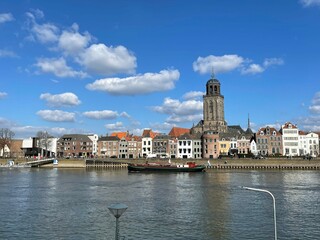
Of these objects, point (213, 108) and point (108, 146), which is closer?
point (108, 146)

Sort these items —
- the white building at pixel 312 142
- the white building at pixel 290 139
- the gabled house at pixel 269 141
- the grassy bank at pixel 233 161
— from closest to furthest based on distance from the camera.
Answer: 1. the grassy bank at pixel 233 161
2. the white building at pixel 290 139
3. the gabled house at pixel 269 141
4. the white building at pixel 312 142

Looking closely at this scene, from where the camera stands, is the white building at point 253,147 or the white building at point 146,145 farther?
the white building at point 146,145

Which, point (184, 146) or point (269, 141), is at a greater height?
point (269, 141)

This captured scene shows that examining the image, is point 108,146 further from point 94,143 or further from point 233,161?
point 233,161

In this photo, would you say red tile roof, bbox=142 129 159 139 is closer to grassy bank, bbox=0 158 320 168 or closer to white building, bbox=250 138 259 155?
grassy bank, bbox=0 158 320 168

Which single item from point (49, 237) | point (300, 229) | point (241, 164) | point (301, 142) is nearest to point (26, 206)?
point (49, 237)

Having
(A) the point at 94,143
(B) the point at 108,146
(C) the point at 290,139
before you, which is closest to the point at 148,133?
(B) the point at 108,146

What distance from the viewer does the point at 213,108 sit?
173125mm

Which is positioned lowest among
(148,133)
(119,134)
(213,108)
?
(148,133)

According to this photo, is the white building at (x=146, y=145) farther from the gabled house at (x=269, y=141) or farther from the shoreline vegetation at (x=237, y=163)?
the gabled house at (x=269, y=141)

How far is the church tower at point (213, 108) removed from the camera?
170012mm

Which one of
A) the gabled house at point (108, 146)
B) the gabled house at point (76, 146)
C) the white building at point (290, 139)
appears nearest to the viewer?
the white building at point (290, 139)

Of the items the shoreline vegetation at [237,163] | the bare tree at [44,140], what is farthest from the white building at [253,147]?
the bare tree at [44,140]

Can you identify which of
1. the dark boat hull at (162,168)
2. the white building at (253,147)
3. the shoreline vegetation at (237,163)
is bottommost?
the dark boat hull at (162,168)
